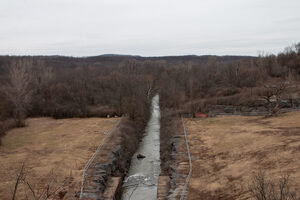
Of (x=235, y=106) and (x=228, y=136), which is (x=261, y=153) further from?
(x=235, y=106)

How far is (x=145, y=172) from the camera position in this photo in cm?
2261

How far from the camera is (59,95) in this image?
55.1 meters

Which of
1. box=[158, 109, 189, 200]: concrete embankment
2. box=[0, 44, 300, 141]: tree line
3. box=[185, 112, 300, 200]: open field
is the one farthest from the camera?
box=[0, 44, 300, 141]: tree line

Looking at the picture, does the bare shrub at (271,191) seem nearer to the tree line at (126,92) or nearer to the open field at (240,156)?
the open field at (240,156)

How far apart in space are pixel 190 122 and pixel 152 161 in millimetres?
12845

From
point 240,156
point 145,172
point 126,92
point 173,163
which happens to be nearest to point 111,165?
point 145,172

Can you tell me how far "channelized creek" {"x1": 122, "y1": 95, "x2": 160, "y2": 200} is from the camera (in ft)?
60.4

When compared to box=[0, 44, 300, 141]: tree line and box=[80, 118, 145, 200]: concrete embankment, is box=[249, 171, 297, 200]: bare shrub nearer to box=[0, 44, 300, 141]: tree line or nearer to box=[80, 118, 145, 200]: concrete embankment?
box=[80, 118, 145, 200]: concrete embankment

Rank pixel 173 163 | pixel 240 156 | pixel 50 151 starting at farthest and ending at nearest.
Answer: pixel 50 151
pixel 173 163
pixel 240 156

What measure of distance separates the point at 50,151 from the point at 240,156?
18.0 metres

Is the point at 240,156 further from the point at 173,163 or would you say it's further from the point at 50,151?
the point at 50,151

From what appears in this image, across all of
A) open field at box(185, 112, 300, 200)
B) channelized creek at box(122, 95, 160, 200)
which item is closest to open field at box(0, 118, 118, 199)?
channelized creek at box(122, 95, 160, 200)

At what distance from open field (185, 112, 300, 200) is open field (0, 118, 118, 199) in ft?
31.1

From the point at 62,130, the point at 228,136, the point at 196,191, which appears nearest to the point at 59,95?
the point at 62,130
